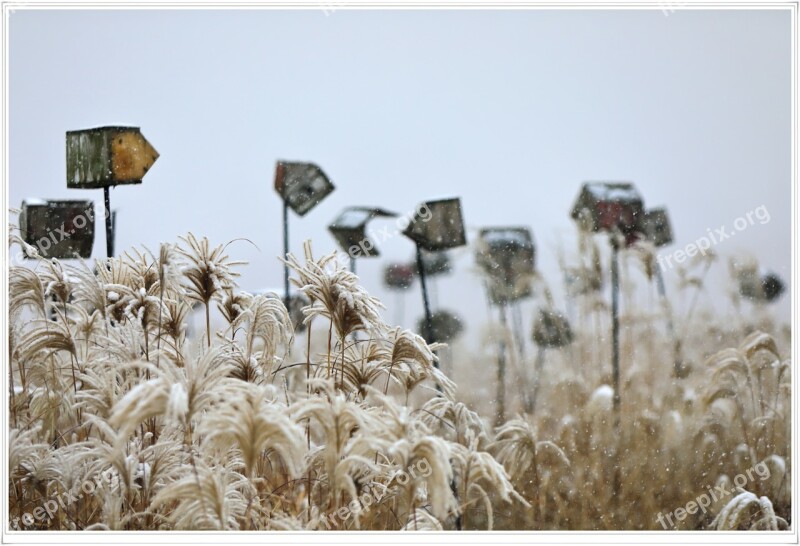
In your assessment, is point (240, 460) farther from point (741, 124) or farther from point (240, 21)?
point (741, 124)

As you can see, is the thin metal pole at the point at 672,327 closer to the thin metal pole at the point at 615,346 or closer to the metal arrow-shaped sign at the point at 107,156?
the thin metal pole at the point at 615,346

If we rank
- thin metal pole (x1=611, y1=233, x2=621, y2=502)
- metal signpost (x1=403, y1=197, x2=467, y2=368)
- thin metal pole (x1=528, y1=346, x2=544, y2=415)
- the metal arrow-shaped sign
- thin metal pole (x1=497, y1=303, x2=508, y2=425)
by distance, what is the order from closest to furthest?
the metal arrow-shaped sign < metal signpost (x1=403, y1=197, x2=467, y2=368) < thin metal pole (x1=611, y1=233, x2=621, y2=502) < thin metal pole (x1=528, y1=346, x2=544, y2=415) < thin metal pole (x1=497, y1=303, x2=508, y2=425)

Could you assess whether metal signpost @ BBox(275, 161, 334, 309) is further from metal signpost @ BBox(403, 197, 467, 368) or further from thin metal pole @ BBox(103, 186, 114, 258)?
thin metal pole @ BBox(103, 186, 114, 258)

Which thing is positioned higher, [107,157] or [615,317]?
[107,157]

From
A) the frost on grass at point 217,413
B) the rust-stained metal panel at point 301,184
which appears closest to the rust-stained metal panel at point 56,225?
the frost on grass at point 217,413

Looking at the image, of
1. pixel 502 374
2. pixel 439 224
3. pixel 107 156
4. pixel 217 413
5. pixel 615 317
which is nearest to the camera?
pixel 217 413

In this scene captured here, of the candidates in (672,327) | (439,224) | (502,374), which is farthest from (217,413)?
(672,327)

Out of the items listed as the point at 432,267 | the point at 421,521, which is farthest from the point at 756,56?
the point at 421,521

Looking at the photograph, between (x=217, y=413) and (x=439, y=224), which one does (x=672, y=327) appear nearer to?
(x=439, y=224)

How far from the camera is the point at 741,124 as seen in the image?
8.14 ft

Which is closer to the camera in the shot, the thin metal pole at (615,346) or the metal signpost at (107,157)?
the metal signpost at (107,157)

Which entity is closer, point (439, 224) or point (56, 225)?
point (56, 225)

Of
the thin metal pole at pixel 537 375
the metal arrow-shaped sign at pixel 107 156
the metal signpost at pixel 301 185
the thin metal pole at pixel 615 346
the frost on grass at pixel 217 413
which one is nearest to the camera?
the frost on grass at pixel 217 413

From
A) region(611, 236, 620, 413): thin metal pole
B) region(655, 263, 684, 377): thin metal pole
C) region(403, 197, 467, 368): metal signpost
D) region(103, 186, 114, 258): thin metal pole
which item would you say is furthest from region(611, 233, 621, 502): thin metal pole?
region(103, 186, 114, 258): thin metal pole
